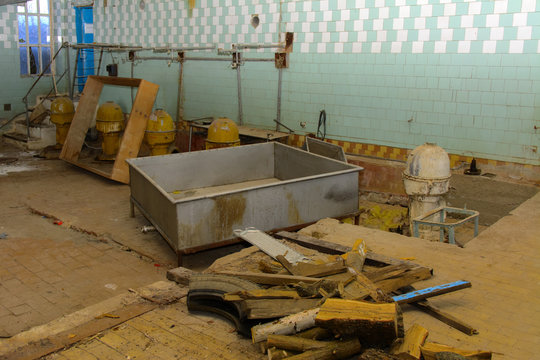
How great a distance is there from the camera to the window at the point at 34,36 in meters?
14.2

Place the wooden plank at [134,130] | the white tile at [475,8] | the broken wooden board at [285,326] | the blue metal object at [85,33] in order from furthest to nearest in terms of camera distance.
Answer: the blue metal object at [85,33] < the wooden plank at [134,130] < the white tile at [475,8] < the broken wooden board at [285,326]

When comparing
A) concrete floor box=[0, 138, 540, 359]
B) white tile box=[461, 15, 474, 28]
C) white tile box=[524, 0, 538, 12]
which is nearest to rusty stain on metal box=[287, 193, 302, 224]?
concrete floor box=[0, 138, 540, 359]

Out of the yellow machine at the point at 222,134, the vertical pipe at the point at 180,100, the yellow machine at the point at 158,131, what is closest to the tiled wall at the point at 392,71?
the vertical pipe at the point at 180,100

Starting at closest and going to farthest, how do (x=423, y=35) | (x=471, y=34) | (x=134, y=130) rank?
(x=471, y=34), (x=423, y=35), (x=134, y=130)

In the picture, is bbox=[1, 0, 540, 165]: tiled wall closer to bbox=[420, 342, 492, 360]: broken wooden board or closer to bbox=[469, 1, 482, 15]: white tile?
bbox=[469, 1, 482, 15]: white tile

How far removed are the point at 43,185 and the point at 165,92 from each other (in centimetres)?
412

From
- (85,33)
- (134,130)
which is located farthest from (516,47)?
(85,33)

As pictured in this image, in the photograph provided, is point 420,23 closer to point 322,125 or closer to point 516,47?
point 516,47

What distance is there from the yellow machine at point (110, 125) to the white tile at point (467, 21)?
7314 mm

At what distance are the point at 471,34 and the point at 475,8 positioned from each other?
38cm

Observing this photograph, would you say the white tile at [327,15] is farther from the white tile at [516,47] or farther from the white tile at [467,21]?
the white tile at [516,47]

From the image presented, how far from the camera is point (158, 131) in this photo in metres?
10.4

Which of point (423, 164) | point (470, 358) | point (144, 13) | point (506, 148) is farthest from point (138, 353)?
point (144, 13)

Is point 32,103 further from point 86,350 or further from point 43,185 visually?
point 86,350
